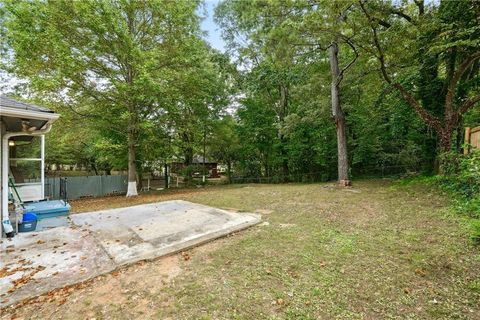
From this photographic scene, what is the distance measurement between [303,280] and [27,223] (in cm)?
538

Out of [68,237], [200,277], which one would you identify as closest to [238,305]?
[200,277]

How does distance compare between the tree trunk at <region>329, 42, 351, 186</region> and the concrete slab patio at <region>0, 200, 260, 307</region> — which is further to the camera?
the tree trunk at <region>329, 42, 351, 186</region>

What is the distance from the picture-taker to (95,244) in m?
3.70

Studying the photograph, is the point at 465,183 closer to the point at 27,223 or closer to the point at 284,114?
the point at 27,223

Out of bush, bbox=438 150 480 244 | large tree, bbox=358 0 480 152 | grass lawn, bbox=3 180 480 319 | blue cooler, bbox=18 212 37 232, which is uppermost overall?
large tree, bbox=358 0 480 152

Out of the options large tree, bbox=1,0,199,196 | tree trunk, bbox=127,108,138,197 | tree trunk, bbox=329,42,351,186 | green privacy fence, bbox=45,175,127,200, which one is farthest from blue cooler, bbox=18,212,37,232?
tree trunk, bbox=329,42,351,186

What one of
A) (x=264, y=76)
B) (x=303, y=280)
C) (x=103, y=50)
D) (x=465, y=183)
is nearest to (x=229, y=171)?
(x=264, y=76)

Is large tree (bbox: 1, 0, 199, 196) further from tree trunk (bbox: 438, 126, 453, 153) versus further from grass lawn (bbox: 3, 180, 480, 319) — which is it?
tree trunk (bbox: 438, 126, 453, 153)

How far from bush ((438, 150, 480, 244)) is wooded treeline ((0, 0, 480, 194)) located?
134cm

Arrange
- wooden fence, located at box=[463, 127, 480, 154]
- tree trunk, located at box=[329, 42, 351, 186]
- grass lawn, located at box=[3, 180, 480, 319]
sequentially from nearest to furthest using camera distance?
grass lawn, located at box=[3, 180, 480, 319] → wooden fence, located at box=[463, 127, 480, 154] → tree trunk, located at box=[329, 42, 351, 186]

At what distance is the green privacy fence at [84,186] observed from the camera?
10.5m

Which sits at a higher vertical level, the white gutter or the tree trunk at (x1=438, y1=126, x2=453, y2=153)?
the white gutter

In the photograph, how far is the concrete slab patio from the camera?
2678 millimetres

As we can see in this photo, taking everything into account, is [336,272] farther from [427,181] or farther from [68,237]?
[427,181]
